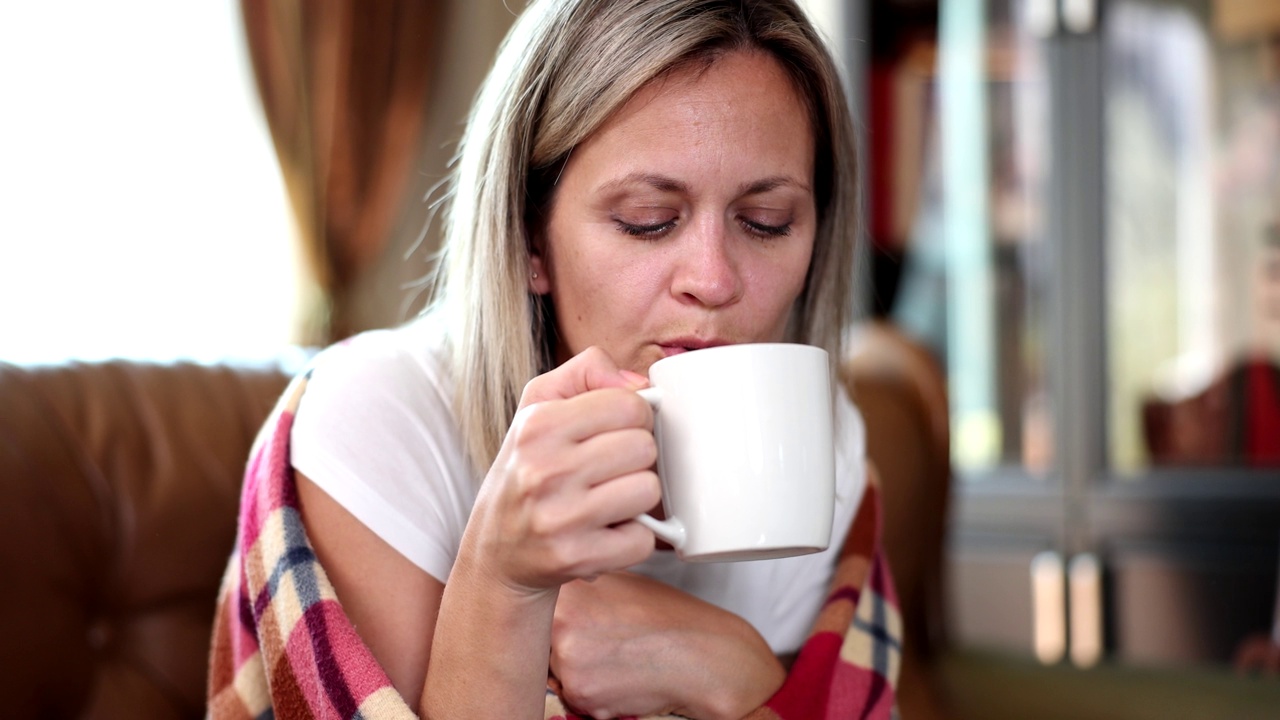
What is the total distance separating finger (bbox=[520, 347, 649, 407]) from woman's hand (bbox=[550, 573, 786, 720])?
235 mm

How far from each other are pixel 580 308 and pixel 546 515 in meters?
0.30

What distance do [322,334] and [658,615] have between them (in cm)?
254

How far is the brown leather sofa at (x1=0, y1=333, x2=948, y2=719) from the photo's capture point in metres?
0.95

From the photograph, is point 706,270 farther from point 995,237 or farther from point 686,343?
point 995,237

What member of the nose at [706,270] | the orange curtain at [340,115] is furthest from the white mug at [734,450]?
the orange curtain at [340,115]

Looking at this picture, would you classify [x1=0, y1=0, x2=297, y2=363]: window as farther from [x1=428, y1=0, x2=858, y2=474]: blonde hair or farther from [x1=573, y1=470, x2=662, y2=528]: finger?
[x1=573, y1=470, x2=662, y2=528]: finger

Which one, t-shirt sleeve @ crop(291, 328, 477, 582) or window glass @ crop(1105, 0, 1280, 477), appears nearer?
t-shirt sleeve @ crop(291, 328, 477, 582)

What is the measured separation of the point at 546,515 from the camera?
0.58 m

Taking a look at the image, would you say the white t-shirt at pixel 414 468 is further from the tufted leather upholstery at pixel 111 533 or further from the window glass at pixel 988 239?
the window glass at pixel 988 239

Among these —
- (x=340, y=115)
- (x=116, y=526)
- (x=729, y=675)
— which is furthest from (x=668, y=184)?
(x=340, y=115)

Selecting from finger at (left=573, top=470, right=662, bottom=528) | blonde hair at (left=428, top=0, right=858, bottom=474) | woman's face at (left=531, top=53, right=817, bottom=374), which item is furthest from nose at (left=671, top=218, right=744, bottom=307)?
finger at (left=573, top=470, right=662, bottom=528)

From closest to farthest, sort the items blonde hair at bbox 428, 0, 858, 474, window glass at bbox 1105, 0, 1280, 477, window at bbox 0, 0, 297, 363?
blonde hair at bbox 428, 0, 858, 474 → window glass at bbox 1105, 0, 1280, 477 → window at bbox 0, 0, 297, 363

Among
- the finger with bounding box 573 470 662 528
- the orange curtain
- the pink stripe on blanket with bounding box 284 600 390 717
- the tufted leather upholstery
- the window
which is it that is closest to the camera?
the finger with bounding box 573 470 662 528

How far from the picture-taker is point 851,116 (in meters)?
1.02
